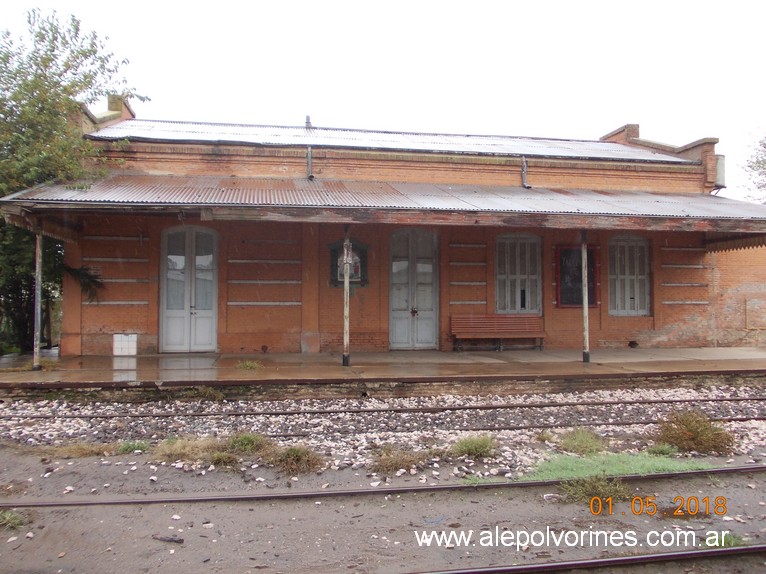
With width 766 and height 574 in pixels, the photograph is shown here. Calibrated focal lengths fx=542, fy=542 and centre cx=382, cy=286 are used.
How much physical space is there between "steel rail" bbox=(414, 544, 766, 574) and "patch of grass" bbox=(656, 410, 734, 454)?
2528 millimetres

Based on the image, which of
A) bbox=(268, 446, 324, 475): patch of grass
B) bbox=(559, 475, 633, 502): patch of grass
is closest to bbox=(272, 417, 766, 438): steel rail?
bbox=(268, 446, 324, 475): patch of grass

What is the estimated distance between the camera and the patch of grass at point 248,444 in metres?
5.90

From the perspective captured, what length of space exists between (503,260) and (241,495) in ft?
30.7

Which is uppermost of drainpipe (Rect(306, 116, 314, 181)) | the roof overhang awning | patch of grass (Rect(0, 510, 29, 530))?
drainpipe (Rect(306, 116, 314, 181))

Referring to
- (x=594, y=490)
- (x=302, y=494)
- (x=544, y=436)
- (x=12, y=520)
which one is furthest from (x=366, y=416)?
(x=12, y=520)

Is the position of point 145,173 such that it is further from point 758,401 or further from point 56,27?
point 758,401

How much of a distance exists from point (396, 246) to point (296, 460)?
7.48 m

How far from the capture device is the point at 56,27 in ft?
34.7

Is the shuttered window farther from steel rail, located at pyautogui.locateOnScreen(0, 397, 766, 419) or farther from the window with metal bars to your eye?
steel rail, located at pyautogui.locateOnScreen(0, 397, 766, 419)

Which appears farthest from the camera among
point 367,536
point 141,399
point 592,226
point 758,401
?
point 592,226

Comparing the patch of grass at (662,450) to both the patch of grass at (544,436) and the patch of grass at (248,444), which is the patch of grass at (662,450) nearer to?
the patch of grass at (544,436)

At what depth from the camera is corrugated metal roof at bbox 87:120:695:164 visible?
1270 cm

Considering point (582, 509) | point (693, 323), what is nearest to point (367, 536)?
point (582, 509)

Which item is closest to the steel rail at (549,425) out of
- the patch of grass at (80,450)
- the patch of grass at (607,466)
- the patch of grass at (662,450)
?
the patch of grass at (662,450)
